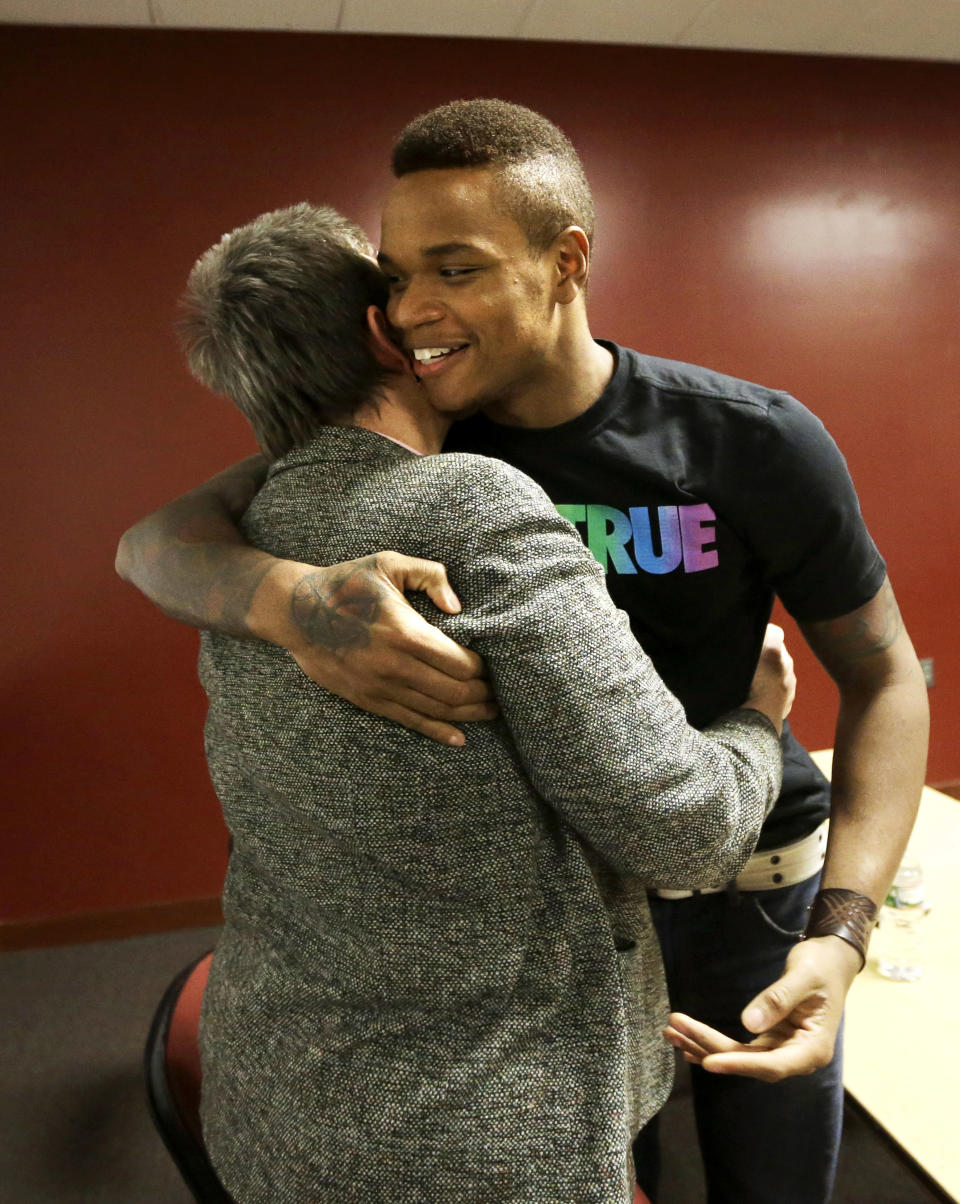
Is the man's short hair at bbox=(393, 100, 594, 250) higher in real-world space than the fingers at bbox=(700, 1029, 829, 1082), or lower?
higher

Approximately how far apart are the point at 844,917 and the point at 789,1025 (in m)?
0.15

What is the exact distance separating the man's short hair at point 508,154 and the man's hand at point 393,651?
0.51 metres

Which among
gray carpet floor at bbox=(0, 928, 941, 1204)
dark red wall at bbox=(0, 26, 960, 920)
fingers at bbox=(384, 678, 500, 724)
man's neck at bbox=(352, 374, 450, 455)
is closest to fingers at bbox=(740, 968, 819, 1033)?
fingers at bbox=(384, 678, 500, 724)

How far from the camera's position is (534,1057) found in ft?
2.67

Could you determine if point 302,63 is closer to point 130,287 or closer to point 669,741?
point 130,287

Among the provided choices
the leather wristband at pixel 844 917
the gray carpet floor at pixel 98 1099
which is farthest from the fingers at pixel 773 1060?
the gray carpet floor at pixel 98 1099

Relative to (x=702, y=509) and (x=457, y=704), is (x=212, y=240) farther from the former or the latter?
(x=457, y=704)

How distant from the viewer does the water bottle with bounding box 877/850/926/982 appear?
1437 mm

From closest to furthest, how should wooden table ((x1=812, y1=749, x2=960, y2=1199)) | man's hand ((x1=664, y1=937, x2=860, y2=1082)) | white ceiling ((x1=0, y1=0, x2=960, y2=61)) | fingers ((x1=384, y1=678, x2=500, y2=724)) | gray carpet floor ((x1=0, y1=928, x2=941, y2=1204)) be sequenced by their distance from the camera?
fingers ((x1=384, y1=678, x2=500, y2=724)), man's hand ((x1=664, y1=937, x2=860, y2=1082)), wooden table ((x1=812, y1=749, x2=960, y2=1199)), gray carpet floor ((x1=0, y1=928, x2=941, y2=1204)), white ceiling ((x1=0, y1=0, x2=960, y2=61))

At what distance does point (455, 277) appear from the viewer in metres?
1.04

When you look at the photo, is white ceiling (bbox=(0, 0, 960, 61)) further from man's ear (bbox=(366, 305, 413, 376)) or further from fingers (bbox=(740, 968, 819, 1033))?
fingers (bbox=(740, 968, 819, 1033))

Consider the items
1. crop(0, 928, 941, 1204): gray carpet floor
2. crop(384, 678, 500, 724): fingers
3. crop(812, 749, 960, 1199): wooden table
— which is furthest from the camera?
crop(0, 928, 941, 1204): gray carpet floor

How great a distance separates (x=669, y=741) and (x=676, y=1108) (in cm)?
211

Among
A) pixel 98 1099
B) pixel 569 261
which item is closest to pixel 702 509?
pixel 569 261
